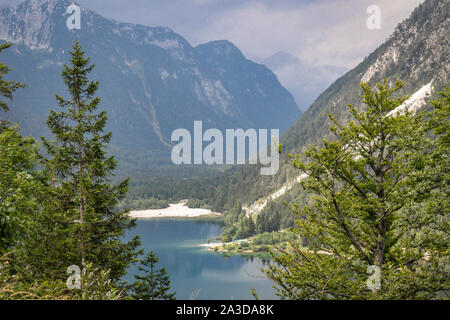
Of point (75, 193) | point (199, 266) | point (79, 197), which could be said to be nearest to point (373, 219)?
point (79, 197)

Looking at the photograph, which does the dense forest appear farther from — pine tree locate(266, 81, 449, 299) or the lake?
the lake

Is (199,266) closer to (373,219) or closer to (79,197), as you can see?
(79,197)

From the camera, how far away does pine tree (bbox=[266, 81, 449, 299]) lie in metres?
11.1

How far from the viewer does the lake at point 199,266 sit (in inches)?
2847

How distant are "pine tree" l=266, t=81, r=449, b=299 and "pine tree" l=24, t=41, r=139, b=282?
7.07m

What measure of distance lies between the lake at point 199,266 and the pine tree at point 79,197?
2347 centimetres

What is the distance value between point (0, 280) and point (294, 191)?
599 ft

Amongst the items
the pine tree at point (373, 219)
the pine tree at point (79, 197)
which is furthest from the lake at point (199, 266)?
the pine tree at point (79, 197)

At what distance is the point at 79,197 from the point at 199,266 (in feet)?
295

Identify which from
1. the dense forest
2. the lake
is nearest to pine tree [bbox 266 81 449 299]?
the dense forest

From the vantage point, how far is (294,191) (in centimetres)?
18325

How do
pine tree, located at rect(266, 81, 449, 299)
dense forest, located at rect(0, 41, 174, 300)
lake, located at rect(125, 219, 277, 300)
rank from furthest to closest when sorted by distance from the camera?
lake, located at rect(125, 219, 277, 300) → dense forest, located at rect(0, 41, 174, 300) → pine tree, located at rect(266, 81, 449, 299)
